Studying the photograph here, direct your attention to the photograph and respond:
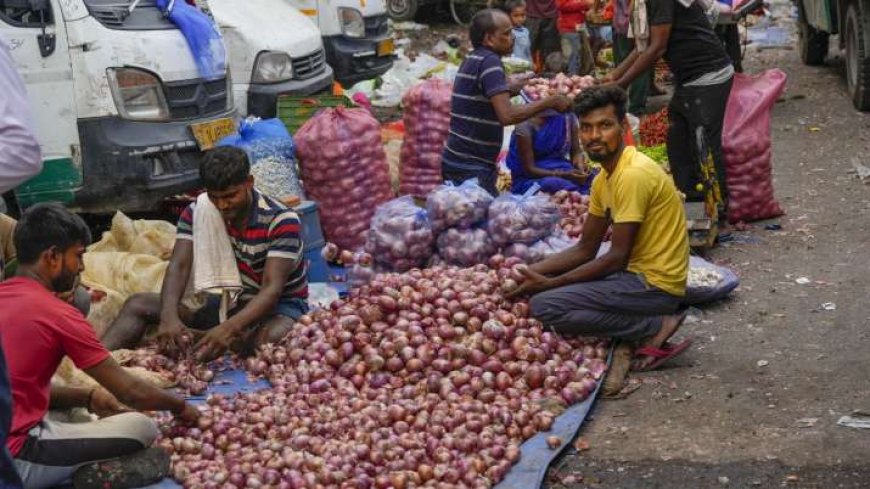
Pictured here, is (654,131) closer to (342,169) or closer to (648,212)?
(342,169)

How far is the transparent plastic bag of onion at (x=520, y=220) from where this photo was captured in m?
6.98

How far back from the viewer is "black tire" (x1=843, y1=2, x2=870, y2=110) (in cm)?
1223

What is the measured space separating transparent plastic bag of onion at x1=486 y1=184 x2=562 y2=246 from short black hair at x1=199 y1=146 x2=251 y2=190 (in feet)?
4.99

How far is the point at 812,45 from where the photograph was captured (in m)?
15.6

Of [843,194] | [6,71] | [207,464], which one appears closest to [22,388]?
[207,464]

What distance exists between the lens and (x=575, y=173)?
8.32 m

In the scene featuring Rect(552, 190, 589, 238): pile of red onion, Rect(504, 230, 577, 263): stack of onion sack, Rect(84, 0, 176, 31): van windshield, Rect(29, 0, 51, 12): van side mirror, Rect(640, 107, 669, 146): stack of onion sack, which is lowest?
Rect(640, 107, 669, 146): stack of onion sack

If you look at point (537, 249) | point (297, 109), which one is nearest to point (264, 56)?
point (297, 109)

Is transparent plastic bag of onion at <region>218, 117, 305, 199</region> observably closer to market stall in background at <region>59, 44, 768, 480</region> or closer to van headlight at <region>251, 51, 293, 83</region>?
market stall in background at <region>59, 44, 768, 480</region>

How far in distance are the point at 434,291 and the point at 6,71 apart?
2.23 meters

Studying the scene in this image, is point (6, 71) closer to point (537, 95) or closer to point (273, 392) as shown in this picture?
point (273, 392)

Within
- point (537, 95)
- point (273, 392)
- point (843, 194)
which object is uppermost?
point (537, 95)

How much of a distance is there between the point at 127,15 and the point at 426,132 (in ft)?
6.73

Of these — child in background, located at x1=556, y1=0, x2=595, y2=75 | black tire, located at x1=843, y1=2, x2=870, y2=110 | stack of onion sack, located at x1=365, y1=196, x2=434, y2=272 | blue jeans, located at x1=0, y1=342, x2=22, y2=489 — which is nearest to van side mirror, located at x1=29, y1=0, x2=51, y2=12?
stack of onion sack, located at x1=365, y1=196, x2=434, y2=272
